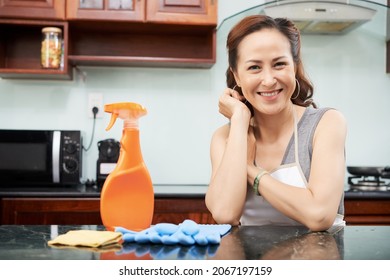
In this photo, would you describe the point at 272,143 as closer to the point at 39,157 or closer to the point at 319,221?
the point at 319,221

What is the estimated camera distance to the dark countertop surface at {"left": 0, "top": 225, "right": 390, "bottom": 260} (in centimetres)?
92

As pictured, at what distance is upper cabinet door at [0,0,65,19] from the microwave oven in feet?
1.93

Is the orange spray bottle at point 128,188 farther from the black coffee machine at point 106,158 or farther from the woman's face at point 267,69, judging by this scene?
the black coffee machine at point 106,158

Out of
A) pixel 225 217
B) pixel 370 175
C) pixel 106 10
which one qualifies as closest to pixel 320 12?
pixel 370 175

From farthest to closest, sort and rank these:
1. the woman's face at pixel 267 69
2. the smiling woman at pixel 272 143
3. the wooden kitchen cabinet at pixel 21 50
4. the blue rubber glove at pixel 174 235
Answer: the wooden kitchen cabinet at pixel 21 50 < the woman's face at pixel 267 69 < the smiling woman at pixel 272 143 < the blue rubber glove at pixel 174 235

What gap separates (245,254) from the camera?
36.6 inches

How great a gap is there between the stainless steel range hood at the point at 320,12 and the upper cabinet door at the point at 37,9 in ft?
3.52

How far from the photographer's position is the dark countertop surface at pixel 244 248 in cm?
92

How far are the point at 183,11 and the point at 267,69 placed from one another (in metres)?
1.38

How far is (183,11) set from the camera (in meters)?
2.77

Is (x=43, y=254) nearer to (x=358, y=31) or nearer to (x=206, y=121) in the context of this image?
(x=206, y=121)

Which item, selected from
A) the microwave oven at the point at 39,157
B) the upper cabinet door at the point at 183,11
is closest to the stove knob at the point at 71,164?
the microwave oven at the point at 39,157

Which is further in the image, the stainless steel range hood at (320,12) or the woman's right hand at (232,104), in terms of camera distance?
the stainless steel range hood at (320,12)
